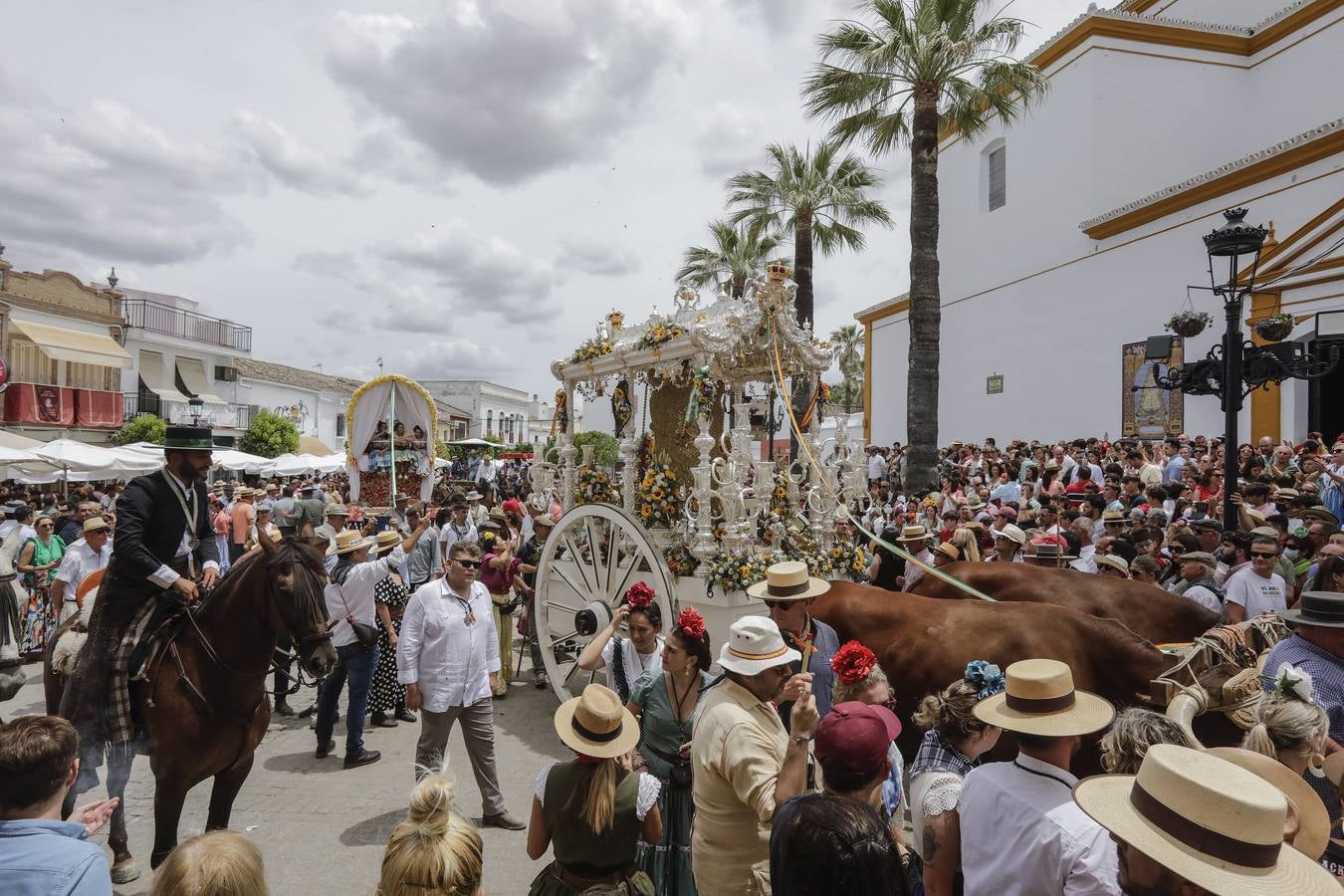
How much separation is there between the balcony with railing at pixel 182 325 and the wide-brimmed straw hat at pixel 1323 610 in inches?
1327

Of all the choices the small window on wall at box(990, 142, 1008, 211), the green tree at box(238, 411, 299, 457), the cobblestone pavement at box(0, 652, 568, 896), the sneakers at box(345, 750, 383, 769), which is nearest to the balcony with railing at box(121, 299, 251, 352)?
the green tree at box(238, 411, 299, 457)

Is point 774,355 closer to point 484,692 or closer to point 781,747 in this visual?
point 484,692

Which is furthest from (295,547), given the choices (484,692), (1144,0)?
(1144,0)

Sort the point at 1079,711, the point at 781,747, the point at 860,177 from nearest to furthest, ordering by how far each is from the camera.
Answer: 1. the point at 1079,711
2. the point at 781,747
3. the point at 860,177

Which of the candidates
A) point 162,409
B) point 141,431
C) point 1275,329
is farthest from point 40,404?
point 1275,329

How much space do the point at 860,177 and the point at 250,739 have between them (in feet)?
60.5

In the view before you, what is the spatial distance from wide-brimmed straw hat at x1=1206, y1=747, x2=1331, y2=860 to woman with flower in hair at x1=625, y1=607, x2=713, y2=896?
207cm

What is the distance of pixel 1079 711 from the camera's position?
244 cm

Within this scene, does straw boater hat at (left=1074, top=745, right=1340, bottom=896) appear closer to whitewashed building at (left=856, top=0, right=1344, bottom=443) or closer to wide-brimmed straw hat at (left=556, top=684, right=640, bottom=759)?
wide-brimmed straw hat at (left=556, top=684, right=640, bottom=759)

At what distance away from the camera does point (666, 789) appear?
347 centimetres

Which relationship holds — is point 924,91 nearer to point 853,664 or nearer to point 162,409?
point 853,664

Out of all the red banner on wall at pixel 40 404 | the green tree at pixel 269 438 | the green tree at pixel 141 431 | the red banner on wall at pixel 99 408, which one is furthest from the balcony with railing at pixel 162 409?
the red banner on wall at pixel 40 404

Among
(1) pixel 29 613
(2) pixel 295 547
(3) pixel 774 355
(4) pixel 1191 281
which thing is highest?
(4) pixel 1191 281

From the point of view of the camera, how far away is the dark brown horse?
429cm
